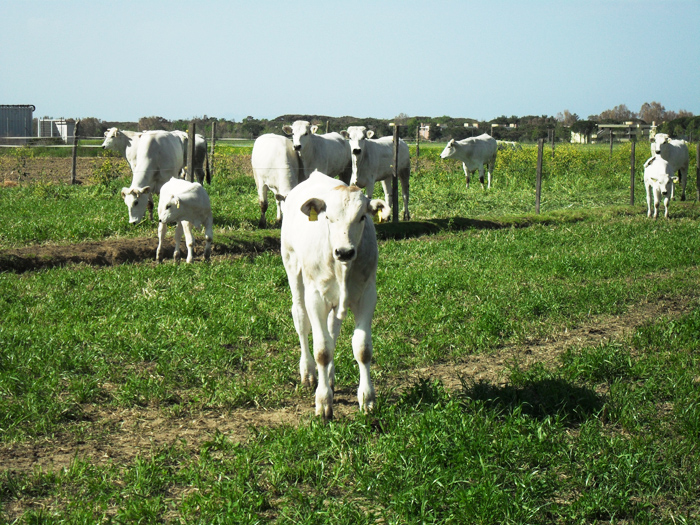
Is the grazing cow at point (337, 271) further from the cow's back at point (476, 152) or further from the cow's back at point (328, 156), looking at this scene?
the cow's back at point (476, 152)

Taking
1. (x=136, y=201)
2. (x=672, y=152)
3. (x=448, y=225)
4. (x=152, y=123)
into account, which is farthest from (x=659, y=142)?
(x=152, y=123)

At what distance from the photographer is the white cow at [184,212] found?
36.6ft

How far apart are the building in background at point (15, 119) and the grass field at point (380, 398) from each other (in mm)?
39144

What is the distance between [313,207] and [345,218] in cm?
33

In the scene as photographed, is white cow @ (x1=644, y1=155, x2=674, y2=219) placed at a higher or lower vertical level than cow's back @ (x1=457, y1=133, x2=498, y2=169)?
lower

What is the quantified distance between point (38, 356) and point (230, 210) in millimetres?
9724

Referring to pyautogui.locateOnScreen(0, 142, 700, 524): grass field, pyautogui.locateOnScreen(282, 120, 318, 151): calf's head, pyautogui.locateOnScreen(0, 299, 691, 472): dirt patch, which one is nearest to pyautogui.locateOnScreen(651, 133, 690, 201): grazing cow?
pyautogui.locateOnScreen(0, 142, 700, 524): grass field

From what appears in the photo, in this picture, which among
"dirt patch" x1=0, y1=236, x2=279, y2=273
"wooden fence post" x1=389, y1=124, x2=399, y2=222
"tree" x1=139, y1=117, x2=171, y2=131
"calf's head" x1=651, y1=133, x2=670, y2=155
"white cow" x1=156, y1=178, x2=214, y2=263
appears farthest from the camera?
"tree" x1=139, y1=117, x2=171, y2=131

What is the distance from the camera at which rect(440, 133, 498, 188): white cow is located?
25.4 m

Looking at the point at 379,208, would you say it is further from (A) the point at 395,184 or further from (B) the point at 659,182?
(B) the point at 659,182

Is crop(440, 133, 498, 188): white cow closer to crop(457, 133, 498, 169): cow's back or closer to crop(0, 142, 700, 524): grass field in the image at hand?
crop(457, 133, 498, 169): cow's back

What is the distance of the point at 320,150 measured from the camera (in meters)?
15.3

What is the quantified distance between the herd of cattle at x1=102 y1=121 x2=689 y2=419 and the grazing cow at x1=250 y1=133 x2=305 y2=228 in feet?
0.07

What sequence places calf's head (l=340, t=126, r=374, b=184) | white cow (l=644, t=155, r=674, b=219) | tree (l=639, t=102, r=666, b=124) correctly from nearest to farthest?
calf's head (l=340, t=126, r=374, b=184) → white cow (l=644, t=155, r=674, b=219) → tree (l=639, t=102, r=666, b=124)
